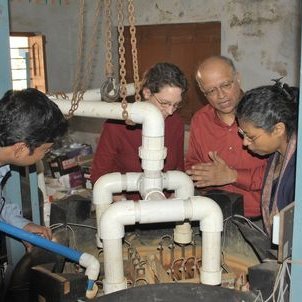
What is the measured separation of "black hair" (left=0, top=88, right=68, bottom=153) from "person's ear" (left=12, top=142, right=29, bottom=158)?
0.04 ft

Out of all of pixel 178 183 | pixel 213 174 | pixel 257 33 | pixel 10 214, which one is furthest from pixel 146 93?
pixel 257 33

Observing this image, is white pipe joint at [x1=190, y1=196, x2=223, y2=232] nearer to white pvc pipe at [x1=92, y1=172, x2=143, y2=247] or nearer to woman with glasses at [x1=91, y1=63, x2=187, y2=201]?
white pvc pipe at [x1=92, y1=172, x2=143, y2=247]

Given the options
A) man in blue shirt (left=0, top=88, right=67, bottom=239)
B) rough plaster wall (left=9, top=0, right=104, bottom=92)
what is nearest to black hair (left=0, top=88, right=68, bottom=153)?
man in blue shirt (left=0, top=88, right=67, bottom=239)

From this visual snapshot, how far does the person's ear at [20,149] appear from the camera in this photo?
1.35m

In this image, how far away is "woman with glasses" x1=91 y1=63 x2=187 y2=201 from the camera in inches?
75.4

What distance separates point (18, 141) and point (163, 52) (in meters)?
→ 3.36

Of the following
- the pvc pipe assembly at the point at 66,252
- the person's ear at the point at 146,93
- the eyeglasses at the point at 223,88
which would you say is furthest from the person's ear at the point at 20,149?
the eyeglasses at the point at 223,88

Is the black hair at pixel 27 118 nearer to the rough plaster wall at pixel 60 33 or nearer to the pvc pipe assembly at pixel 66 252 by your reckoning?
the pvc pipe assembly at pixel 66 252

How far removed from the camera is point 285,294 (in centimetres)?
112

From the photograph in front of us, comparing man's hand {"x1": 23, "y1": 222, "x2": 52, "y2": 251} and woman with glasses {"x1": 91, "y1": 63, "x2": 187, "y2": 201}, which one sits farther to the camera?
woman with glasses {"x1": 91, "y1": 63, "x2": 187, "y2": 201}

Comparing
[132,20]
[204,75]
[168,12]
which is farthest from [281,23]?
[132,20]

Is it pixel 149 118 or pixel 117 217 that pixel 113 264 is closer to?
pixel 117 217

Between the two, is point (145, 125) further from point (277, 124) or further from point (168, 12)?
point (168, 12)

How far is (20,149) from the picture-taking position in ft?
4.49
